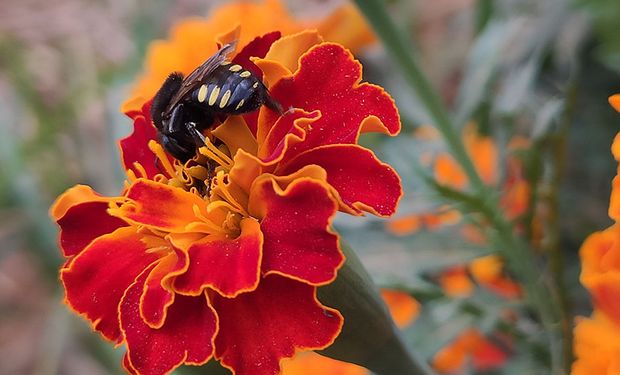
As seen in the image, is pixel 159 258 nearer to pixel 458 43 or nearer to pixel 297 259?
pixel 297 259

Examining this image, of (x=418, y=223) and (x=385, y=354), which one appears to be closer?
(x=385, y=354)

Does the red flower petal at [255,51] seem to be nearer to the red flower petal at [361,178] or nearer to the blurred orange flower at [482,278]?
the red flower petal at [361,178]

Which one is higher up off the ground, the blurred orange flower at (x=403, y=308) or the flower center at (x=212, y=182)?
the flower center at (x=212, y=182)

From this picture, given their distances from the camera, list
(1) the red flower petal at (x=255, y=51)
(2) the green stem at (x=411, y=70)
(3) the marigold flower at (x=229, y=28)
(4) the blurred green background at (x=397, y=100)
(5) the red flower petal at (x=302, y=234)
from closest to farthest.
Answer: (5) the red flower petal at (x=302, y=234), (1) the red flower petal at (x=255, y=51), (2) the green stem at (x=411, y=70), (4) the blurred green background at (x=397, y=100), (3) the marigold flower at (x=229, y=28)

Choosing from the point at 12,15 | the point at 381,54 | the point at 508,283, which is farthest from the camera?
the point at 12,15

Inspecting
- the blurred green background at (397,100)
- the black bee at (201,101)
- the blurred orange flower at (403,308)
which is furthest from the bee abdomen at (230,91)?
the blurred orange flower at (403,308)

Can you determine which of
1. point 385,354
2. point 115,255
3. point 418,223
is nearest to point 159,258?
point 115,255
